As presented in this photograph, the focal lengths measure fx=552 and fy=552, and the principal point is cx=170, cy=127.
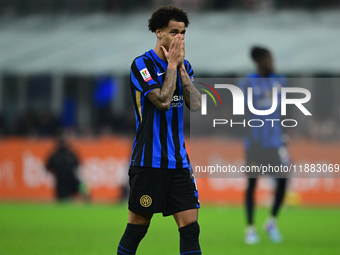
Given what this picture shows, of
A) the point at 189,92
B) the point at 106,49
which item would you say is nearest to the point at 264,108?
the point at 189,92

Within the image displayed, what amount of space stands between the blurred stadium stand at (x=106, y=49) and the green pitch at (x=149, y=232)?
5085 millimetres

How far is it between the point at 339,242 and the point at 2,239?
4.23 meters

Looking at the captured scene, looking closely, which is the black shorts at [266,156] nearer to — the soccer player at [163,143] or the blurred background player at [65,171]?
the soccer player at [163,143]

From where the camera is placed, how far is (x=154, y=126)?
159 inches

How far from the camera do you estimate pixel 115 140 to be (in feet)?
46.2

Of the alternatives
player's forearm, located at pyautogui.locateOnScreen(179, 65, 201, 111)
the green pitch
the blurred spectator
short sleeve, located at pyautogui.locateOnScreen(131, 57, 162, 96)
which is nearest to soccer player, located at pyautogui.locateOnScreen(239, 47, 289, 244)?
the green pitch

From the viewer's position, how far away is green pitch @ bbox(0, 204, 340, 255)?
20.4ft

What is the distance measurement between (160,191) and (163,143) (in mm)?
348

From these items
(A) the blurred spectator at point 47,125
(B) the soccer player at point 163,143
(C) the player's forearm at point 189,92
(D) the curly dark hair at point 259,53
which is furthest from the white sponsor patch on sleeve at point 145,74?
(A) the blurred spectator at point 47,125

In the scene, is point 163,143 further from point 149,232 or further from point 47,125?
point 47,125

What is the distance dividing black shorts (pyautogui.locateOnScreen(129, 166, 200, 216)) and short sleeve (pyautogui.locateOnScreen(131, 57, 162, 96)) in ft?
1.92

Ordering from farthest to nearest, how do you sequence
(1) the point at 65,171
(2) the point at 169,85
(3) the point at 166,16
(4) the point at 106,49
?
(4) the point at 106,49
(1) the point at 65,171
(3) the point at 166,16
(2) the point at 169,85

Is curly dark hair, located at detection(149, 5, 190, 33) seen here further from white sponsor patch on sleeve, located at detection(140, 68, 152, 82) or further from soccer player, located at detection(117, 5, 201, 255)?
white sponsor patch on sleeve, located at detection(140, 68, 152, 82)

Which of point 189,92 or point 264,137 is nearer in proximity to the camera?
point 189,92
